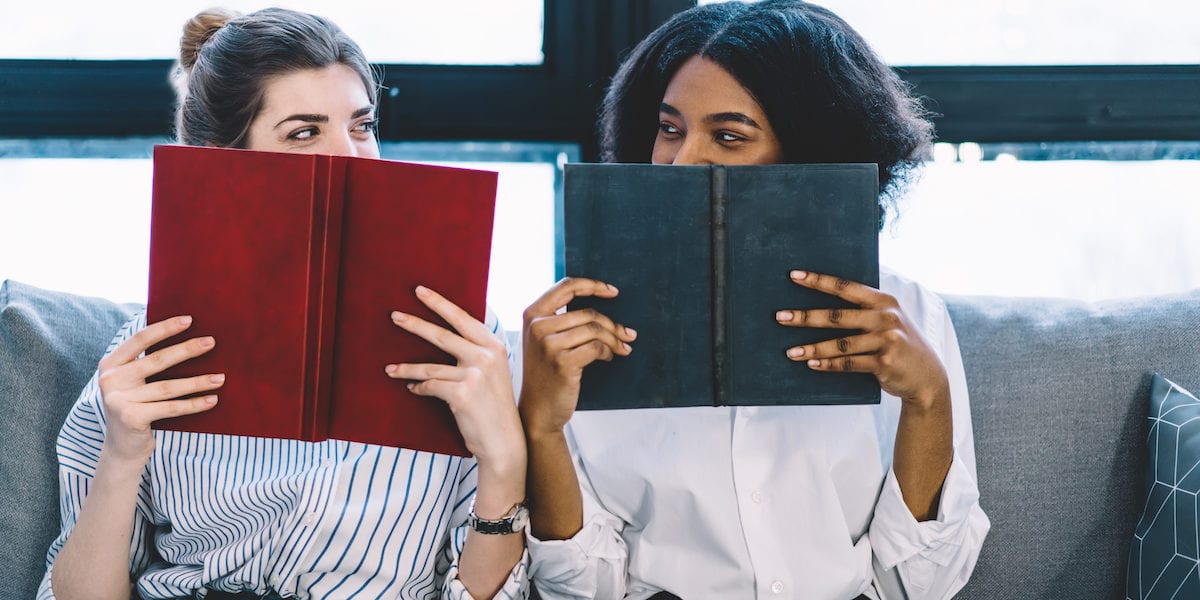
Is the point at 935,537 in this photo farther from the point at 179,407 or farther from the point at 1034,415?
the point at 179,407

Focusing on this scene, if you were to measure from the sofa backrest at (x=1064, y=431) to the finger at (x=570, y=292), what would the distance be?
68 cm

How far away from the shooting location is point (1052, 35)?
2.03 m

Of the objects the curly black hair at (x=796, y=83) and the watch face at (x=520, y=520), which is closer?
the watch face at (x=520, y=520)

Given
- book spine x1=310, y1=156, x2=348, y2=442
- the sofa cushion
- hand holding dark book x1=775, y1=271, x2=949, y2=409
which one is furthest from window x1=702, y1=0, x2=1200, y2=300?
the sofa cushion

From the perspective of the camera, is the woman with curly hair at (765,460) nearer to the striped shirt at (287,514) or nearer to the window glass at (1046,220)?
the striped shirt at (287,514)

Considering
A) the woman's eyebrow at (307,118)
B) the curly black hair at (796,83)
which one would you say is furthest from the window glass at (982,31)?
the woman's eyebrow at (307,118)

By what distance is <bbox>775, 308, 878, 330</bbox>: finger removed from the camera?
116 cm

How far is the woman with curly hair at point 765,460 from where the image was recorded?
1298mm

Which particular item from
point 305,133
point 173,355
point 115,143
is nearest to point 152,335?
point 173,355

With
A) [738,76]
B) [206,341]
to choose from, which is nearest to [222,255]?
[206,341]

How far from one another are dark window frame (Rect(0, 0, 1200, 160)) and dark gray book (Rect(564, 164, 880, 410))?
0.84 meters

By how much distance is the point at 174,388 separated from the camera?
1122mm

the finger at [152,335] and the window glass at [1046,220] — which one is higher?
the window glass at [1046,220]

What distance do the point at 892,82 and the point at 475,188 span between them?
29.3 inches
